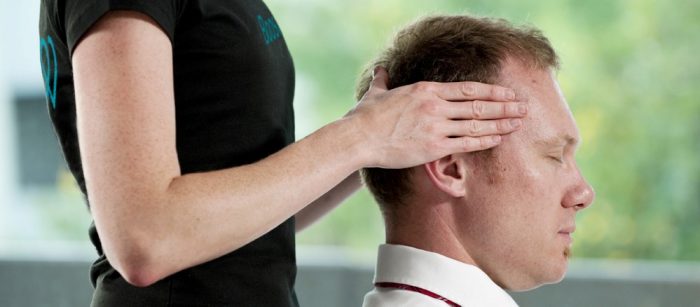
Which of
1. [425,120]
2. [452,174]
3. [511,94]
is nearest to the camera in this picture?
[425,120]

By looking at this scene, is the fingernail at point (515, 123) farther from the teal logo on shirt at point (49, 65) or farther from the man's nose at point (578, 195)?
the teal logo on shirt at point (49, 65)

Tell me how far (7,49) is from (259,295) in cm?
400

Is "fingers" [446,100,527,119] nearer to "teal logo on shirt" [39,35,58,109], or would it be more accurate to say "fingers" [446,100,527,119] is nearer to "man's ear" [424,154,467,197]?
"man's ear" [424,154,467,197]

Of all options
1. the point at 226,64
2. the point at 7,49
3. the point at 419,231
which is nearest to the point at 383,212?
the point at 419,231

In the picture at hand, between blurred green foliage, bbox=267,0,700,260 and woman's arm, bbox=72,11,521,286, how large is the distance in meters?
2.87

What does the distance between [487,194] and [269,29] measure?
400 millimetres

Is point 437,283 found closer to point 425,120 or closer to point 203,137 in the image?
point 425,120

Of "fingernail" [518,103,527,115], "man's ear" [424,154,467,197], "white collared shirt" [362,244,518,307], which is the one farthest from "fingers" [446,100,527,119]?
"white collared shirt" [362,244,518,307]

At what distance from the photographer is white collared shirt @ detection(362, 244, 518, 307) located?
155 centimetres

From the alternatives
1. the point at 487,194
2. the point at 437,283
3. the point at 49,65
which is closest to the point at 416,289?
the point at 437,283

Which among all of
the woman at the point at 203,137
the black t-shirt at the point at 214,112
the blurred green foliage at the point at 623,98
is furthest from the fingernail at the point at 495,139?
the blurred green foliage at the point at 623,98

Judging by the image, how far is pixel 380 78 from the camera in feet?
5.17

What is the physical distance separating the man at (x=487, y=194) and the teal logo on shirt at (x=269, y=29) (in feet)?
Result: 0.63

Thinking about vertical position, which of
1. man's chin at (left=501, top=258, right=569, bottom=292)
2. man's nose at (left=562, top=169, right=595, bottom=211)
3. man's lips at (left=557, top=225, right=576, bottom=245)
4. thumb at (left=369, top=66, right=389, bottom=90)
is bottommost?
man's chin at (left=501, top=258, right=569, bottom=292)
